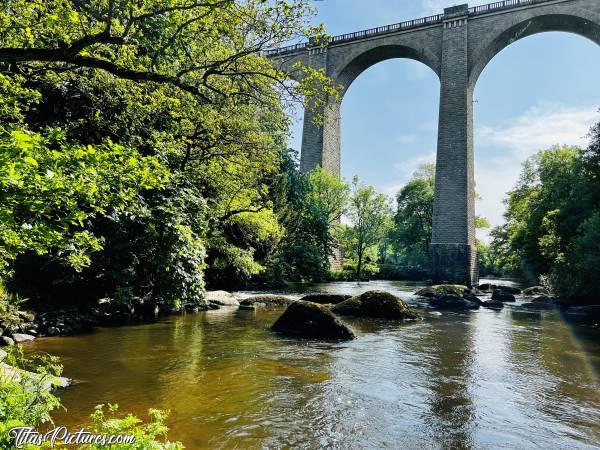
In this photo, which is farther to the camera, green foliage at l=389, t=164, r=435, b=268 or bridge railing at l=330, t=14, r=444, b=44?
green foliage at l=389, t=164, r=435, b=268

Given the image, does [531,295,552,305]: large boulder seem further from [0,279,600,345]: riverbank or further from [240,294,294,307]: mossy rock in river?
[240,294,294,307]: mossy rock in river

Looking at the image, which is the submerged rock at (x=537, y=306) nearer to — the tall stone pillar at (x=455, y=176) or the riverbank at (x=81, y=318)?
the riverbank at (x=81, y=318)

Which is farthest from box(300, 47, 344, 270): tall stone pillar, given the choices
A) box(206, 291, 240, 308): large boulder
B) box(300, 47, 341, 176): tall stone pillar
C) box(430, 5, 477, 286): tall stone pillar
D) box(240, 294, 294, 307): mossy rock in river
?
box(206, 291, 240, 308): large boulder

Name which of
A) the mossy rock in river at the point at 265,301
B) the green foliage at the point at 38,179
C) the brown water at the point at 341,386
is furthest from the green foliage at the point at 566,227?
the green foliage at the point at 38,179

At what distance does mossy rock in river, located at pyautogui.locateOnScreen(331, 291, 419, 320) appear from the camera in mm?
13266

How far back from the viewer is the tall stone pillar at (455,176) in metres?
30.6

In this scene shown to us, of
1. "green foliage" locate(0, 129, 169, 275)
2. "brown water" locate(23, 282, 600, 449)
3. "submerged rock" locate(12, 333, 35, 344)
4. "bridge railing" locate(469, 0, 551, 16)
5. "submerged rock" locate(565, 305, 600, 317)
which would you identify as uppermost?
"bridge railing" locate(469, 0, 551, 16)

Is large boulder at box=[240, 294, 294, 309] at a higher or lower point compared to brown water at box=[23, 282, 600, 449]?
higher

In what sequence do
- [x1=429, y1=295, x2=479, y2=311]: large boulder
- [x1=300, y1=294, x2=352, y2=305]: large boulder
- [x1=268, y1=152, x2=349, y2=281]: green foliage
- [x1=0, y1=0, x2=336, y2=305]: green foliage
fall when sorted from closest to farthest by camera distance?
[x1=0, y1=0, x2=336, y2=305]: green foliage, [x1=300, y1=294, x2=352, y2=305]: large boulder, [x1=429, y1=295, x2=479, y2=311]: large boulder, [x1=268, y1=152, x2=349, y2=281]: green foliage

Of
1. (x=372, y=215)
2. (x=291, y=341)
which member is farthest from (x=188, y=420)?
(x=372, y=215)

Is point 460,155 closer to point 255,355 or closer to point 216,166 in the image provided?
point 216,166

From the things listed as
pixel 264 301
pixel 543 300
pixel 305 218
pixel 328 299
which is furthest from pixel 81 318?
pixel 305 218

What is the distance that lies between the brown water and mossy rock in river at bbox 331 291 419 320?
2.47m

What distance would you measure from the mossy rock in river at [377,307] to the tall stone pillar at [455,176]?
736 inches
